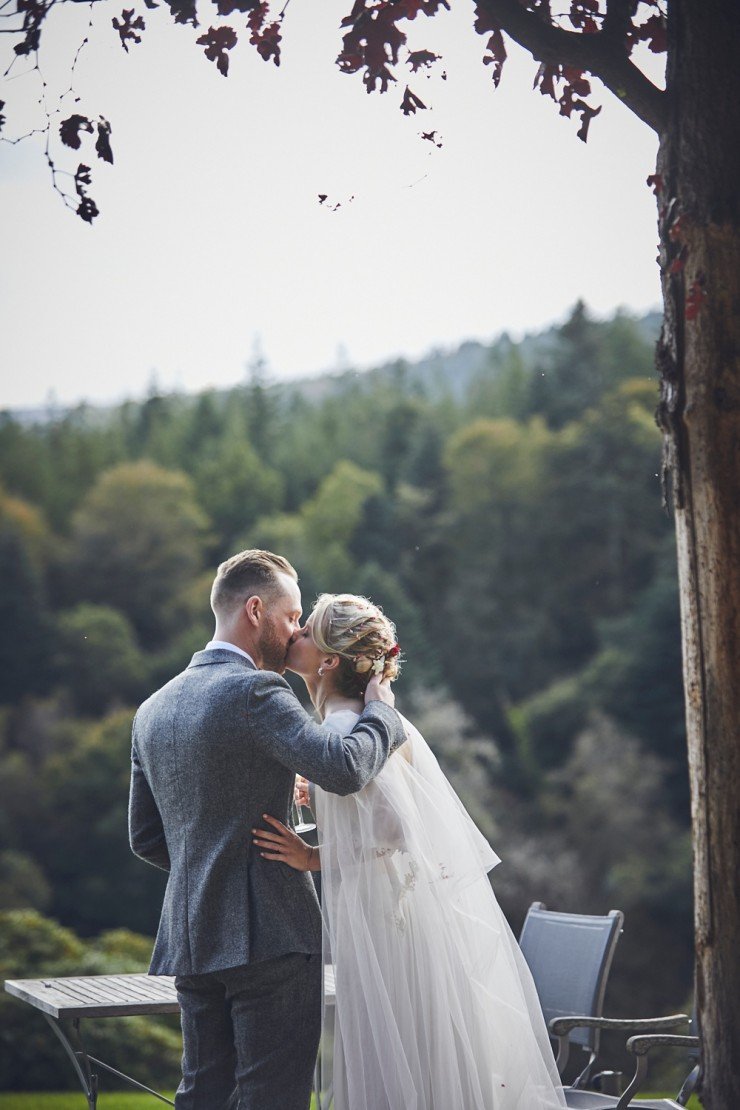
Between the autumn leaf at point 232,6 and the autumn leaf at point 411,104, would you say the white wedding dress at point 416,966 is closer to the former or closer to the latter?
the autumn leaf at point 411,104

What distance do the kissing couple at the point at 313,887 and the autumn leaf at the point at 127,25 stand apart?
105 centimetres

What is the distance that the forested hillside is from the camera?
2505 centimetres

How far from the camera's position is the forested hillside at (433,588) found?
25047 mm

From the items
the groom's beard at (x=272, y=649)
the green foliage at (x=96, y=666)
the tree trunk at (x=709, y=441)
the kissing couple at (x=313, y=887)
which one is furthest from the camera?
the green foliage at (x=96, y=666)

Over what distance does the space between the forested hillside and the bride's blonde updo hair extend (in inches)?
805

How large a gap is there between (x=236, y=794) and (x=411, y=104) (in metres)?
1.37

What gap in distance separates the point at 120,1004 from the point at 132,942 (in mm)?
12167

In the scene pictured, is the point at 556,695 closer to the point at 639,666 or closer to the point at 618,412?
the point at 639,666

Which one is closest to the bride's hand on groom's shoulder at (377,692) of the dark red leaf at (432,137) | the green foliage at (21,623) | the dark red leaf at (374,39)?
the dark red leaf at (432,137)

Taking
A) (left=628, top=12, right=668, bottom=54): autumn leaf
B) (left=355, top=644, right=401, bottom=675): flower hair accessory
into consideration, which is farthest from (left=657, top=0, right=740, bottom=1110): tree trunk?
(left=355, top=644, right=401, bottom=675): flower hair accessory

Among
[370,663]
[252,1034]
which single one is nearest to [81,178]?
[370,663]

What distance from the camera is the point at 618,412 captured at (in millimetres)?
31422

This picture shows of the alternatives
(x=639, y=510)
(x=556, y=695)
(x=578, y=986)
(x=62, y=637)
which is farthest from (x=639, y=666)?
(x=578, y=986)

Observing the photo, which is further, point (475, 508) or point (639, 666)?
point (475, 508)
